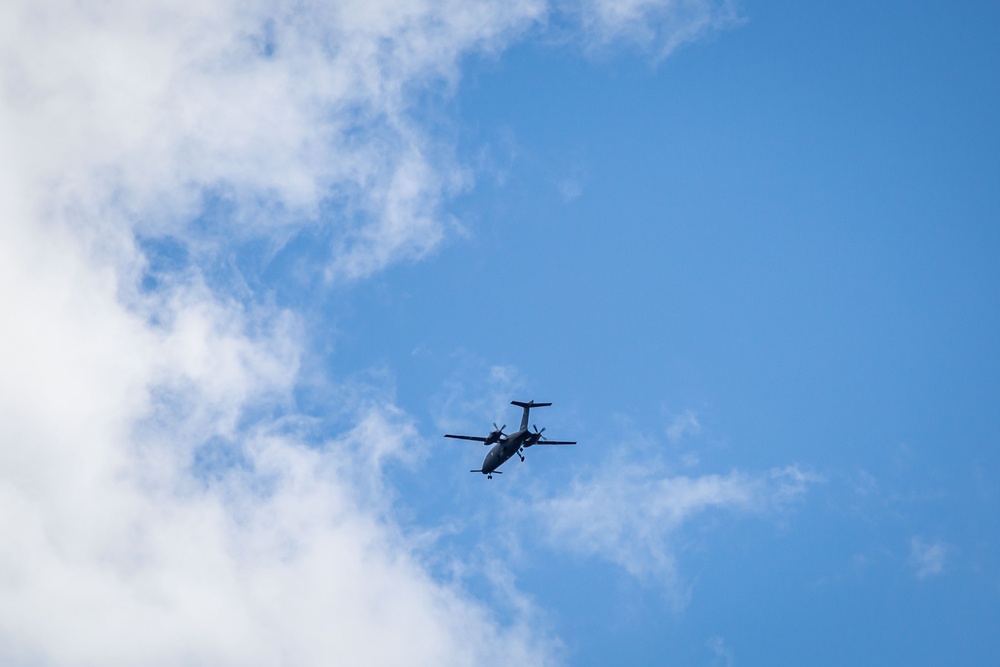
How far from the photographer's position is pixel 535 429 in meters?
146

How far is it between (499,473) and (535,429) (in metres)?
7.87

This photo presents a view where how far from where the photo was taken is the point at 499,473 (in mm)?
149250
